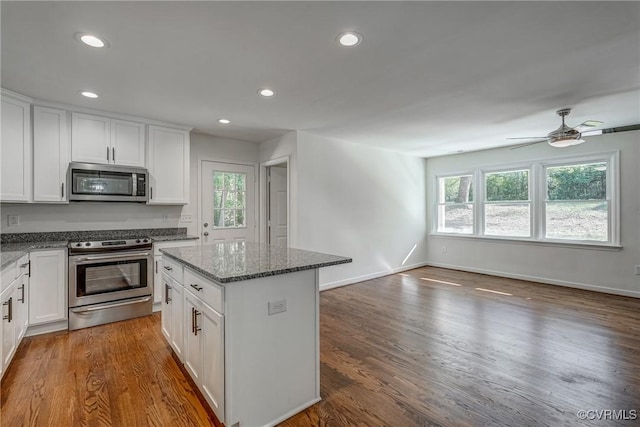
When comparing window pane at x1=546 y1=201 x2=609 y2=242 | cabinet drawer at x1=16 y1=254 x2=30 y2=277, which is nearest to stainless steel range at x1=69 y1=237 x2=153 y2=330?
cabinet drawer at x1=16 y1=254 x2=30 y2=277

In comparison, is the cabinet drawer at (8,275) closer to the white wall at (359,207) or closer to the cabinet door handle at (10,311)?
the cabinet door handle at (10,311)

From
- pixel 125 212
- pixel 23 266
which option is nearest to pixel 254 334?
pixel 23 266

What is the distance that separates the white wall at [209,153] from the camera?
468 cm

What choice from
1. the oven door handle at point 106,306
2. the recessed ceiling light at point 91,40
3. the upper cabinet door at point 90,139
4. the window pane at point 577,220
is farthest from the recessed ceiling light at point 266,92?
the window pane at point 577,220

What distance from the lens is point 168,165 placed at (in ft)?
13.6

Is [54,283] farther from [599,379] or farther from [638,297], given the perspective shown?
[638,297]

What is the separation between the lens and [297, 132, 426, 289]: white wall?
15.4 feet

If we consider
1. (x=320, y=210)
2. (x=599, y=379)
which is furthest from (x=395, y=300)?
(x=599, y=379)

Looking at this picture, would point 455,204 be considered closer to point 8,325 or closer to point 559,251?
point 559,251

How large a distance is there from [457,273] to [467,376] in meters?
4.03

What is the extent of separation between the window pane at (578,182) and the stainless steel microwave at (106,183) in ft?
20.6

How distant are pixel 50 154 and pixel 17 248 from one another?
107 cm

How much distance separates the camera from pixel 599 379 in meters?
2.30

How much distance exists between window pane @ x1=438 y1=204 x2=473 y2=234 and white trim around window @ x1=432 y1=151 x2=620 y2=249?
44mm
